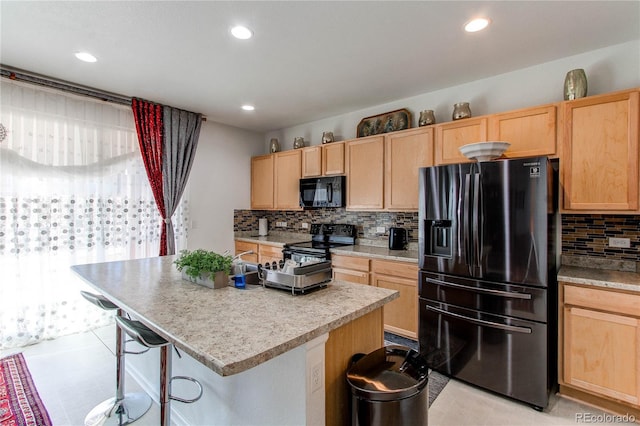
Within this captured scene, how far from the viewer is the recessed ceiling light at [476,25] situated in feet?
6.72

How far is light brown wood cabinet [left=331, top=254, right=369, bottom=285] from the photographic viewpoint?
327cm

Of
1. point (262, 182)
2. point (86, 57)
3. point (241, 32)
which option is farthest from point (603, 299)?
point (86, 57)

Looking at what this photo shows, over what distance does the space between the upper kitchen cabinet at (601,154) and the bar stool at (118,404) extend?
10.8ft

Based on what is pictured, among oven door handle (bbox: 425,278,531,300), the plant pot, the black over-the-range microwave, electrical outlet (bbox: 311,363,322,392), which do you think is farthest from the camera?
the black over-the-range microwave

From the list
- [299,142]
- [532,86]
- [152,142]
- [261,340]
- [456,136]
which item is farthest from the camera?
[299,142]

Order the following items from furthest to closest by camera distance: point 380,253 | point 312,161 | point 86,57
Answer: point 312,161
point 380,253
point 86,57

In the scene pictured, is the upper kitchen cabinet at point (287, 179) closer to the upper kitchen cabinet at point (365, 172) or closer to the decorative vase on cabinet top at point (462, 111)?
the upper kitchen cabinet at point (365, 172)

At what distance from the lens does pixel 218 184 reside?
454 cm

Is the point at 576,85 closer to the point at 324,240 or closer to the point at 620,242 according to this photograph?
the point at 620,242

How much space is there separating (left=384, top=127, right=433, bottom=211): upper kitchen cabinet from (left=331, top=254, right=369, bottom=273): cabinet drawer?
644 millimetres

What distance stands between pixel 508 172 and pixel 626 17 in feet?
4.01

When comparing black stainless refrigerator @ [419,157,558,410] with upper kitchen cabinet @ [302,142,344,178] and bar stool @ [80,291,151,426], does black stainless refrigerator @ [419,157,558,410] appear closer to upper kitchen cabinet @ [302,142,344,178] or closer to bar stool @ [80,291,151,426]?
upper kitchen cabinet @ [302,142,344,178]

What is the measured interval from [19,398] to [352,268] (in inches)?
112

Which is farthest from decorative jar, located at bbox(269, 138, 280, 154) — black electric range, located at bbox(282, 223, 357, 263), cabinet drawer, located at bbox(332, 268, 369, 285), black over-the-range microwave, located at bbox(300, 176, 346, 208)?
cabinet drawer, located at bbox(332, 268, 369, 285)
